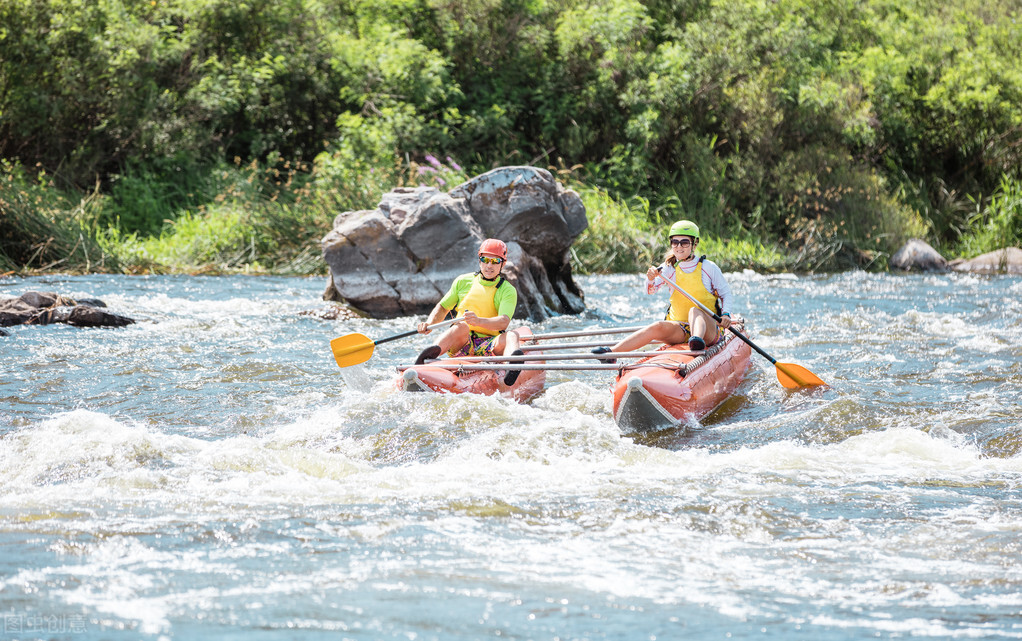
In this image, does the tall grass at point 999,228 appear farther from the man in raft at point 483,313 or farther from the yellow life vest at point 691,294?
the man in raft at point 483,313

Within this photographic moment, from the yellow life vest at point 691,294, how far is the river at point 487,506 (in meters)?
0.67

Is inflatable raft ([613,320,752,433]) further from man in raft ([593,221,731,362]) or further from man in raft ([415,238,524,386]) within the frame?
man in raft ([415,238,524,386])

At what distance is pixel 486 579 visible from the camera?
3.07 meters

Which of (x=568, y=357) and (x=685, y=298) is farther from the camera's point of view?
(x=685, y=298)

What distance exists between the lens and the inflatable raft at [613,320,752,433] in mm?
5281

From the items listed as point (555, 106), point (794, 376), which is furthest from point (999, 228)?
point (794, 376)

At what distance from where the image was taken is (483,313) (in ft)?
21.5

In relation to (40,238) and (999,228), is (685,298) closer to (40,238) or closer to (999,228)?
(40,238)

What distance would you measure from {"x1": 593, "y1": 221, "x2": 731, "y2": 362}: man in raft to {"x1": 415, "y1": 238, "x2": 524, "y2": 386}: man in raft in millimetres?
732

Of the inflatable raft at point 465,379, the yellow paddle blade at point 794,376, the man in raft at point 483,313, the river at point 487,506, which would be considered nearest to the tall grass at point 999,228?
the river at point 487,506

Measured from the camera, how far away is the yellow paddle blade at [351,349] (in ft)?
20.1

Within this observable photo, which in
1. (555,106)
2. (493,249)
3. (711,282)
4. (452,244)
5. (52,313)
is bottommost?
(52,313)

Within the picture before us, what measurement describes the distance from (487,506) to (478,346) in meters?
2.63

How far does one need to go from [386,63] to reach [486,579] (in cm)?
1449
